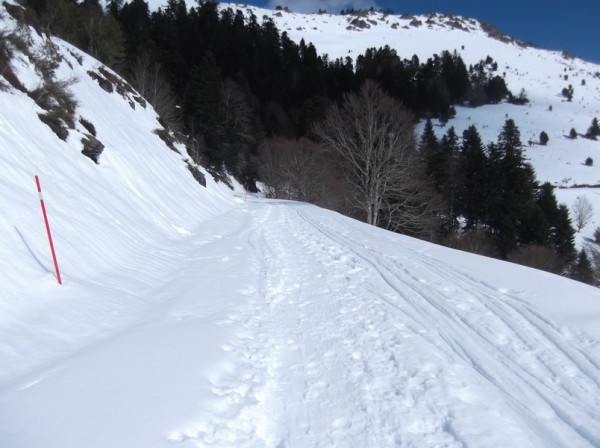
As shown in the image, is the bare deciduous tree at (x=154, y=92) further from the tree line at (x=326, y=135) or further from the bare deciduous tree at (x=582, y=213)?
the bare deciduous tree at (x=582, y=213)

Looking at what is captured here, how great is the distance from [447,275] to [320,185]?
78.3 ft

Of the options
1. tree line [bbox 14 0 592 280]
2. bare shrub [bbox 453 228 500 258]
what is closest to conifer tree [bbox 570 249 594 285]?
tree line [bbox 14 0 592 280]

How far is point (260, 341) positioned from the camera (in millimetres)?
4207

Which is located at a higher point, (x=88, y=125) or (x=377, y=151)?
(x=377, y=151)

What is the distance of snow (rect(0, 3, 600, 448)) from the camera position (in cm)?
279

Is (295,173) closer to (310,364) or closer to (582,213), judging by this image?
(310,364)

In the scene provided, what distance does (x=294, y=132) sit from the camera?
52969mm

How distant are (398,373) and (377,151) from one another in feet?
58.6

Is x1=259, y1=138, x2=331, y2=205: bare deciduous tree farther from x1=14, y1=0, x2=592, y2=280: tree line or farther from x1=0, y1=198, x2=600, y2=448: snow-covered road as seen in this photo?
x1=0, y1=198, x2=600, y2=448: snow-covered road

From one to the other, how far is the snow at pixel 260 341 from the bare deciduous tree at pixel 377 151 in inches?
495

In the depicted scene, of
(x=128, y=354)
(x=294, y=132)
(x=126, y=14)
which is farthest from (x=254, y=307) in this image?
(x=126, y=14)

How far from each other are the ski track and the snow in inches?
0.8

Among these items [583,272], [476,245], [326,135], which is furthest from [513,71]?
[326,135]

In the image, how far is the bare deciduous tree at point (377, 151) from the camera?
2022 cm
